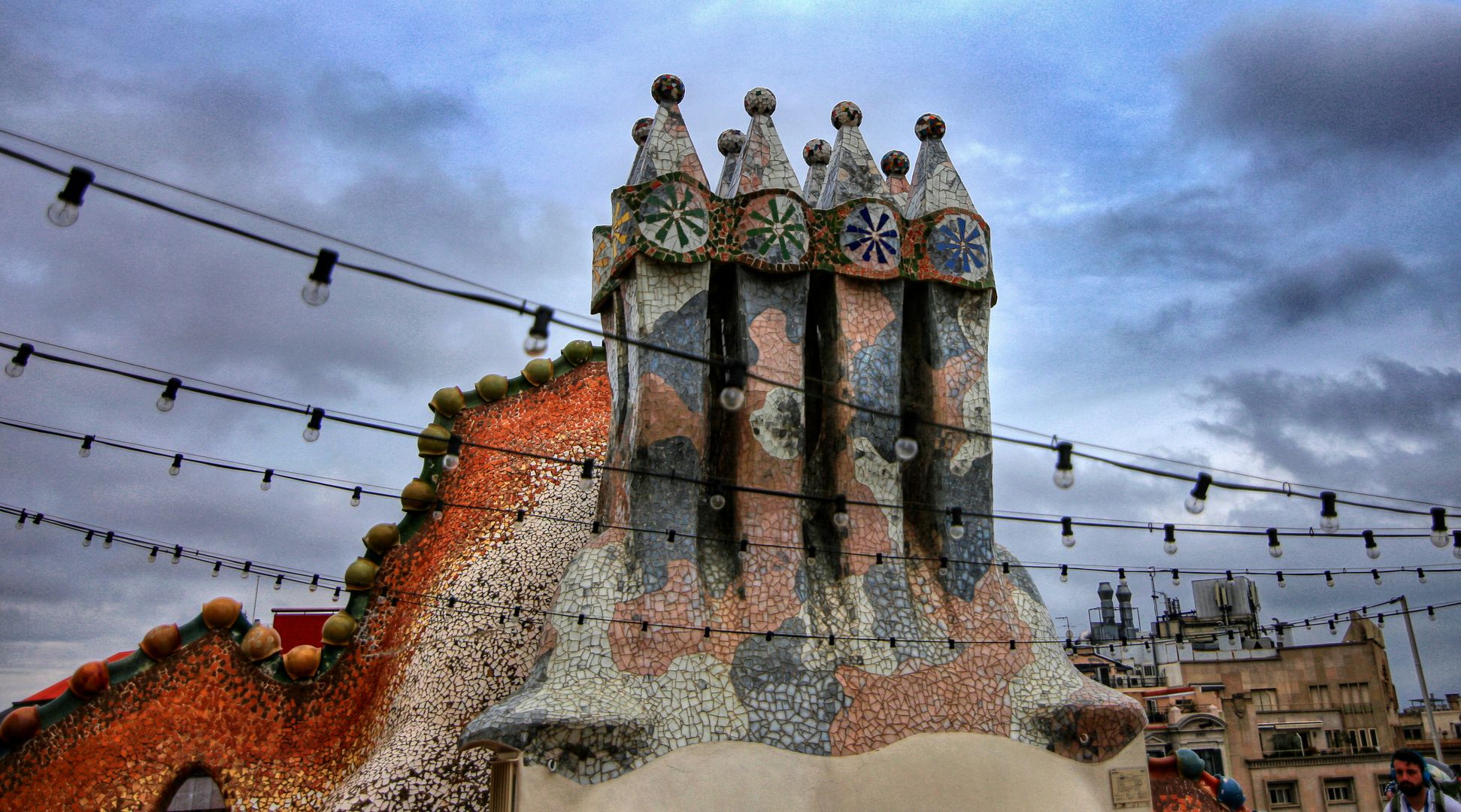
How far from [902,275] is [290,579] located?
706 cm

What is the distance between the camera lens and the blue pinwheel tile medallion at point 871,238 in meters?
12.0

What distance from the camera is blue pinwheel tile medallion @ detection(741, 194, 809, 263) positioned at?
1162 centimetres

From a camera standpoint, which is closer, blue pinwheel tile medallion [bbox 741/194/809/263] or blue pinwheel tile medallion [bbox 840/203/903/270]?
blue pinwheel tile medallion [bbox 741/194/809/263]

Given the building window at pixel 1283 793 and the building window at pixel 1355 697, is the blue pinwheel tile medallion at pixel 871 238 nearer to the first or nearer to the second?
the building window at pixel 1283 793

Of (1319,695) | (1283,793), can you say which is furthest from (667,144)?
(1319,695)

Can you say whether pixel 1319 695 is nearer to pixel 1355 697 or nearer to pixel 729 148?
pixel 1355 697

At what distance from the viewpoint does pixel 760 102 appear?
12.6 meters

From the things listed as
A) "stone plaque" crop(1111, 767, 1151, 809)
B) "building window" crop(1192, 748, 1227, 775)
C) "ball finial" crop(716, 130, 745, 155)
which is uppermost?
"ball finial" crop(716, 130, 745, 155)

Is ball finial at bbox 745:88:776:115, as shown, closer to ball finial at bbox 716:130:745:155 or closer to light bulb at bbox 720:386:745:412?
ball finial at bbox 716:130:745:155

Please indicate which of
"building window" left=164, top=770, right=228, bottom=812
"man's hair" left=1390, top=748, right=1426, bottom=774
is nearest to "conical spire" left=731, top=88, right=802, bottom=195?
"man's hair" left=1390, top=748, right=1426, bottom=774

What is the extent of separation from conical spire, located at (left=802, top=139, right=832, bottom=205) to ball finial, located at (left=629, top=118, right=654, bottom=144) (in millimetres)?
1975

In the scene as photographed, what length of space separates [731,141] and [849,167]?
6.07 ft

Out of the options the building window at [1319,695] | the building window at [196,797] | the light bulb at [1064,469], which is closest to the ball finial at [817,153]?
the light bulb at [1064,469]

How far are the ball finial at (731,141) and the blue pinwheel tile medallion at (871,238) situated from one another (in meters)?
2.43
